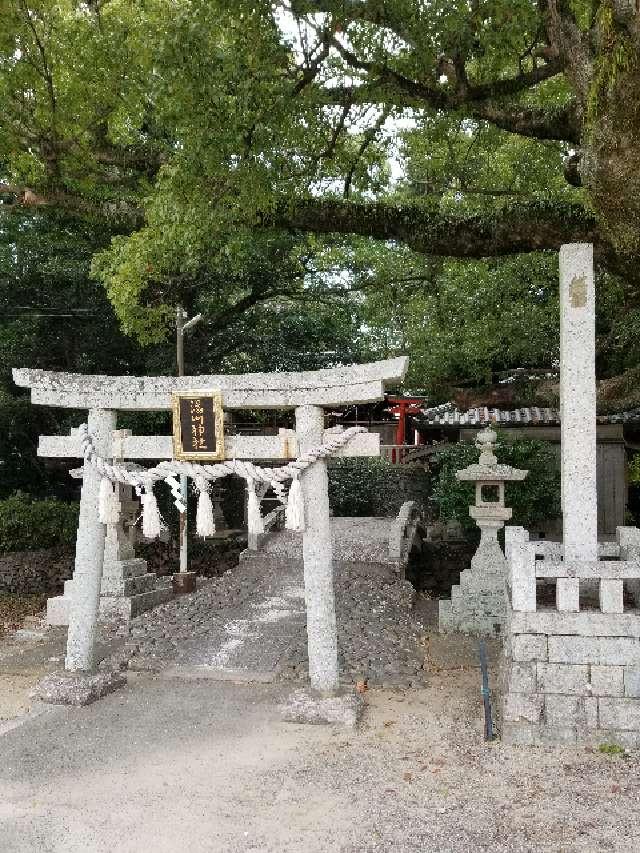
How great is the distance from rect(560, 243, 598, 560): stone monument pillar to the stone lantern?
3.99 m

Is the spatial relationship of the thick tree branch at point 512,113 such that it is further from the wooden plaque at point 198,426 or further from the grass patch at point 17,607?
the grass patch at point 17,607

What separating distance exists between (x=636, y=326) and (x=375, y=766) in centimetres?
1001

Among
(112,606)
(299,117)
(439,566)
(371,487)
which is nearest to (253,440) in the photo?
(299,117)

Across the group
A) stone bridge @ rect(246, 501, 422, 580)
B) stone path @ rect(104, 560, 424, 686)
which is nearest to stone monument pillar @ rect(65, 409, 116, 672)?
stone path @ rect(104, 560, 424, 686)

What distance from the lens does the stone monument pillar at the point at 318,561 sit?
739 cm

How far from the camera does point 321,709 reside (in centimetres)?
707

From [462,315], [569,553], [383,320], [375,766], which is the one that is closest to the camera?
[375,766]

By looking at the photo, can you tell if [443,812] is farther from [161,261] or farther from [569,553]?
[161,261]

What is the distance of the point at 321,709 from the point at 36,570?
10.7 metres

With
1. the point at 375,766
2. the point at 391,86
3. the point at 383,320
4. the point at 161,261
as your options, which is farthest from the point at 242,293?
the point at 375,766

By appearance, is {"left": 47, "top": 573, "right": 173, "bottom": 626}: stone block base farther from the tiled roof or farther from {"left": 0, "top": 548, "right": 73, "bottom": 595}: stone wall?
the tiled roof

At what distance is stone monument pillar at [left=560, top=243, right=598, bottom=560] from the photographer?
23.4ft

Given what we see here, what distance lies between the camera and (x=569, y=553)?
23.6 feet

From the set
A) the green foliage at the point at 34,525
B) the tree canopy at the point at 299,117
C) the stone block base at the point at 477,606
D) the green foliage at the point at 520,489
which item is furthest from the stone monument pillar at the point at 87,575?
the green foliage at the point at 34,525
